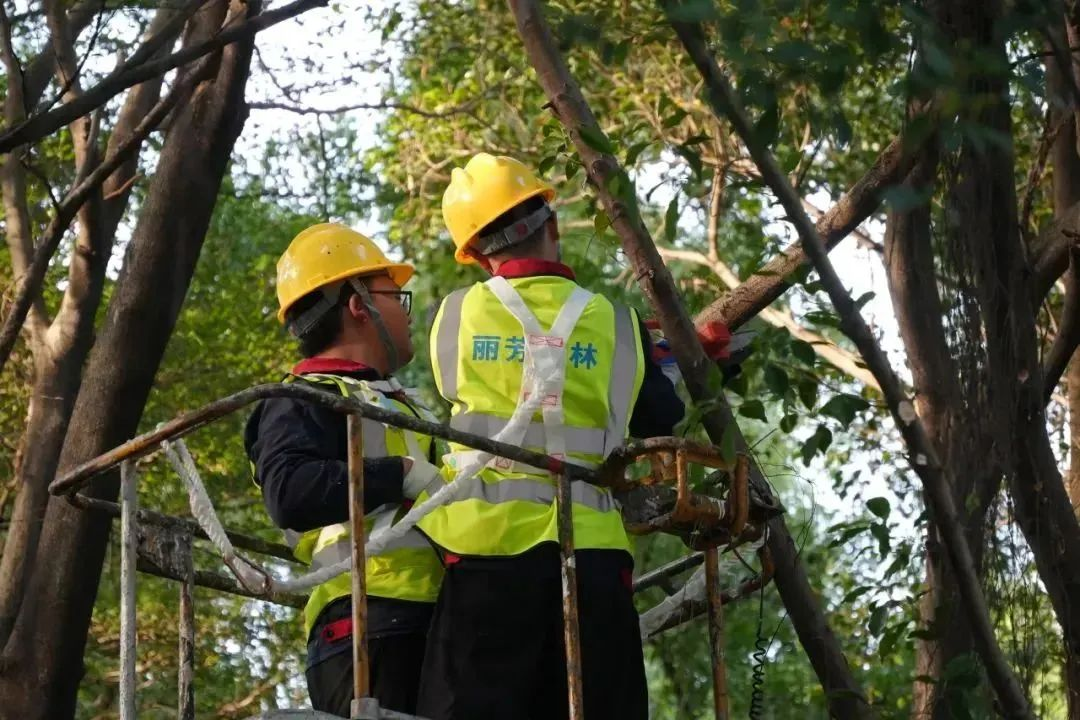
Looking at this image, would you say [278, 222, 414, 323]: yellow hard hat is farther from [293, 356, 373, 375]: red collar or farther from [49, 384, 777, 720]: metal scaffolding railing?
[49, 384, 777, 720]: metal scaffolding railing

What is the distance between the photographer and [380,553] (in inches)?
171

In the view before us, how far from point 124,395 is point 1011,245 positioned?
385cm

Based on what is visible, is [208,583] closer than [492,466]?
No

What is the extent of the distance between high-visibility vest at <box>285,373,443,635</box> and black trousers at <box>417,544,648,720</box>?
21 centimetres

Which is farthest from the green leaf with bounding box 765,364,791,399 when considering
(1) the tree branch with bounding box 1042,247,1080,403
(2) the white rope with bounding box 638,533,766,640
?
(1) the tree branch with bounding box 1042,247,1080,403

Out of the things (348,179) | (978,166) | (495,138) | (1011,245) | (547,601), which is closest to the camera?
(547,601)

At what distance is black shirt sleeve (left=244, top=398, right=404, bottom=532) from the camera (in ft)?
13.7

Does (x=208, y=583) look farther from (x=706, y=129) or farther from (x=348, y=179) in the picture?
(x=348, y=179)

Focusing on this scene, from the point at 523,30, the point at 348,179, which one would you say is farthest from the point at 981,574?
the point at 348,179

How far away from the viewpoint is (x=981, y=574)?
4883mm

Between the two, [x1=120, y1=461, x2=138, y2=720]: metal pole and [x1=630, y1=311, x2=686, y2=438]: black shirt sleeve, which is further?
[x1=630, y1=311, x2=686, y2=438]: black shirt sleeve

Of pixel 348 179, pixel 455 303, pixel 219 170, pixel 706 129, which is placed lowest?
pixel 455 303

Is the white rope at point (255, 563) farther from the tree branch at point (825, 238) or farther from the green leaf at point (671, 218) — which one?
the tree branch at point (825, 238)

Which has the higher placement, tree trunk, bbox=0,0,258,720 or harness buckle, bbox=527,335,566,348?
tree trunk, bbox=0,0,258,720
